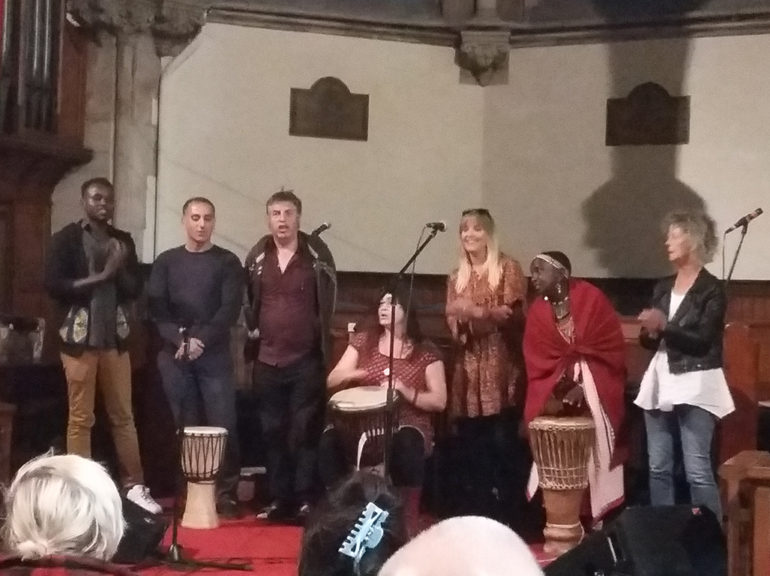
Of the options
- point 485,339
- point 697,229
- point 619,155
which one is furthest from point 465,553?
point 619,155

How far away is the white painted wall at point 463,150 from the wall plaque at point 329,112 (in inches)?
2.1

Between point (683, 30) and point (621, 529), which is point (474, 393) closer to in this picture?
point (621, 529)

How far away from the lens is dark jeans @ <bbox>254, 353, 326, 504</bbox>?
209 inches

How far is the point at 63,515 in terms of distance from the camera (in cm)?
196

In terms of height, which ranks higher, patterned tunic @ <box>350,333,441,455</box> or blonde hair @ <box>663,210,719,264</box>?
blonde hair @ <box>663,210,719,264</box>

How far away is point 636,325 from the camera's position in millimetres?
5551

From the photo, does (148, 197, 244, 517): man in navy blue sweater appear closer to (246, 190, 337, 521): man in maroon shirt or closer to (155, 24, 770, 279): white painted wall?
(246, 190, 337, 521): man in maroon shirt

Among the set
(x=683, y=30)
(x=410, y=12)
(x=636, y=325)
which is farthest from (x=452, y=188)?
(x=636, y=325)

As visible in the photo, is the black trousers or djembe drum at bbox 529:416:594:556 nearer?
djembe drum at bbox 529:416:594:556

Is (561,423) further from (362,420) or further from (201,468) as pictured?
(201,468)

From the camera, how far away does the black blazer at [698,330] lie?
4.54m

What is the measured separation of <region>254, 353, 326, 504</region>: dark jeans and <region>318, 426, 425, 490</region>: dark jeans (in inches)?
9.0

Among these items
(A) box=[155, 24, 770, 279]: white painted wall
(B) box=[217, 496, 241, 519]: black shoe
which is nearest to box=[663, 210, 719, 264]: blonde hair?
(A) box=[155, 24, 770, 279]: white painted wall

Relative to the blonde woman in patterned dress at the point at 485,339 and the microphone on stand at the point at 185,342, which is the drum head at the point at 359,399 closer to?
the blonde woman in patterned dress at the point at 485,339
